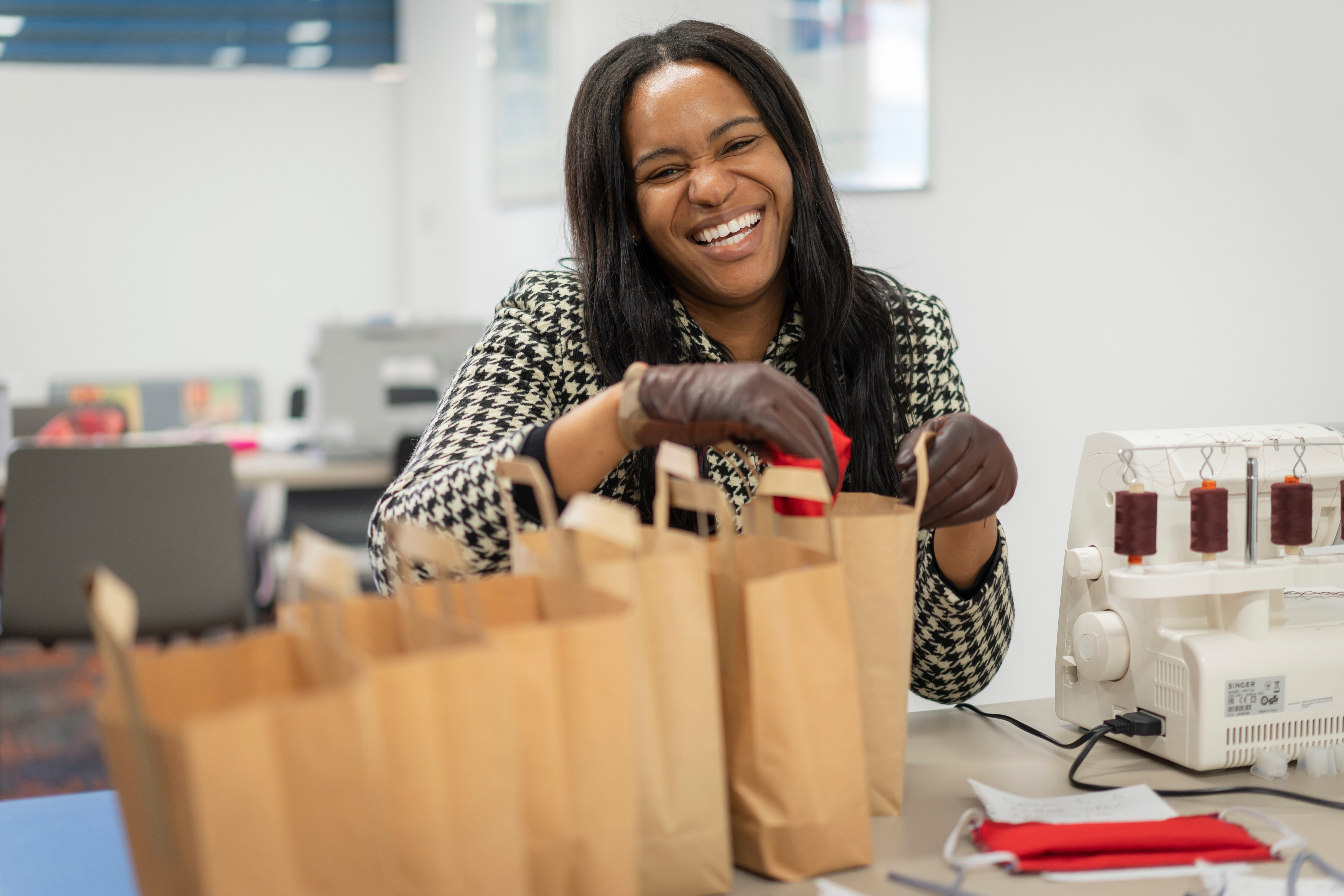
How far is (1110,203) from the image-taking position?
2.01 m

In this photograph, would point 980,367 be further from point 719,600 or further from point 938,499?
point 719,600

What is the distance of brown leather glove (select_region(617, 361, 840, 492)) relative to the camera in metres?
0.83

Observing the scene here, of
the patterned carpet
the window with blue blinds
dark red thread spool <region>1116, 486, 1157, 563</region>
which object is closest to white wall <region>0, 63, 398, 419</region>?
the window with blue blinds

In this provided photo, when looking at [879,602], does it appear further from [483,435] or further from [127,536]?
[127,536]

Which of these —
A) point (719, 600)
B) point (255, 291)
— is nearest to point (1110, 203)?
point (719, 600)

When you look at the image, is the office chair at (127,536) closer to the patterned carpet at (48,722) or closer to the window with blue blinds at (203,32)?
the patterned carpet at (48,722)

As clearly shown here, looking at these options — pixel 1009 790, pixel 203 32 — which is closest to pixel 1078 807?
pixel 1009 790

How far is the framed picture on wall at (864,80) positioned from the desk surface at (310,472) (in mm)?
1468

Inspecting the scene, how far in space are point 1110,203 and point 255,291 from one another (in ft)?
14.8

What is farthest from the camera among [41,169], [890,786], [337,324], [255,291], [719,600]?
[255,291]

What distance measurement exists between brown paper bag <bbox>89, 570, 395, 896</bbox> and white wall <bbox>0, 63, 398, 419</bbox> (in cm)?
492

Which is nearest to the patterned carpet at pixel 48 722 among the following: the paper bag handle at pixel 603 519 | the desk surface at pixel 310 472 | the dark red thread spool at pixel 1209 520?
the desk surface at pixel 310 472

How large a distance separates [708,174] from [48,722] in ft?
10.0

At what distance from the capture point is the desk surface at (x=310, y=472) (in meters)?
2.94
